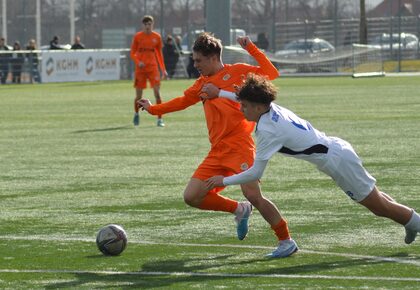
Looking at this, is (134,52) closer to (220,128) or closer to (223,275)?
(220,128)

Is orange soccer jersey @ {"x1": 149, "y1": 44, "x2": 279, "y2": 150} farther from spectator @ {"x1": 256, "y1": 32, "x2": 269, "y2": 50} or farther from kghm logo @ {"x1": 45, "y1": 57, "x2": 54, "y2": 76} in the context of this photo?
spectator @ {"x1": 256, "y1": 32, "x2": 269, "y2": 50}

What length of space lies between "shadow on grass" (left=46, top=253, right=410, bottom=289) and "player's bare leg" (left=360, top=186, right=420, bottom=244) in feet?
0.69

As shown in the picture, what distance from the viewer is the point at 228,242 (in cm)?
1018

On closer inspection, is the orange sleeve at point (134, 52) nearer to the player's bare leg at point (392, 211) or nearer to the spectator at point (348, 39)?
the player's bare leg at point (392, 211)

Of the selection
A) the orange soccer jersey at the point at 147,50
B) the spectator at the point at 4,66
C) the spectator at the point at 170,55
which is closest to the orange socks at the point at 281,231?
the orange soccer jersey at the point at 147,50

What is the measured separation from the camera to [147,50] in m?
26.7

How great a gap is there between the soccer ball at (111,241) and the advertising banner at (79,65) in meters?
41.5

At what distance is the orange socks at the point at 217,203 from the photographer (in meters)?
10.1

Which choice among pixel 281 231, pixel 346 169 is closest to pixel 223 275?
pixel 281 231

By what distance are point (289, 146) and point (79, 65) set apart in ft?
146

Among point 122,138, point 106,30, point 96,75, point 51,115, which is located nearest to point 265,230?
point 122,138

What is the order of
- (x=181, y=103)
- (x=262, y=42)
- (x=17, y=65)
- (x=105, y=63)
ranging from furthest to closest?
(x=262, y=42) < (x=105, y=63) < (x=17, y=65) < (x=181, y=103)

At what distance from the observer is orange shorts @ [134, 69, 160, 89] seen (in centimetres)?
2572

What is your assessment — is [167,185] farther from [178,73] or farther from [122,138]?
[178,73]
